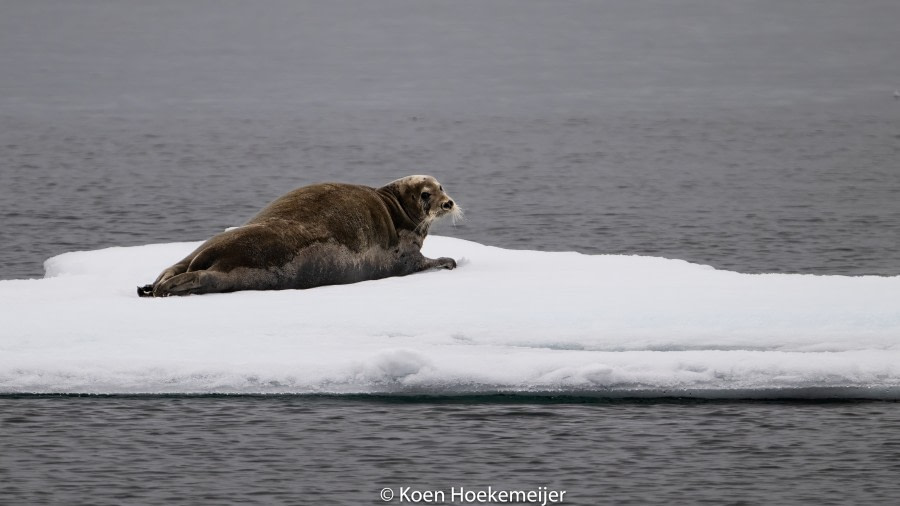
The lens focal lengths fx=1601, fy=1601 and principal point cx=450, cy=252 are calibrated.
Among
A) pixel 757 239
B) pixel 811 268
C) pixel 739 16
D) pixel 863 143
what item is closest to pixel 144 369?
pixel 811 268

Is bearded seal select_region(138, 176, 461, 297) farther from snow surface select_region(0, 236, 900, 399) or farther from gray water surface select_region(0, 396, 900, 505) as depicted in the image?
gray water surface select_region(0, 396, 900, 505)

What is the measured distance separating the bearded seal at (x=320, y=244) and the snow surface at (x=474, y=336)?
171 mm

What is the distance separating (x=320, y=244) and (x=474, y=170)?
38.2 ft

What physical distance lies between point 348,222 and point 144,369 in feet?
7.28

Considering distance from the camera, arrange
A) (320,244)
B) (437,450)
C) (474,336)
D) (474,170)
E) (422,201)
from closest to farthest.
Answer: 1. (437,450)
2. (474,336)
3. (320,244)
4. (422,201)
5. (474,170)

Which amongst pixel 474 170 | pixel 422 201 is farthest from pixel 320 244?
pixel 474 170

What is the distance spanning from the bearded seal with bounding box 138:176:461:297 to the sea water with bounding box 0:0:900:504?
156 cm

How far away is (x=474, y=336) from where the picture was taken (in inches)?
288

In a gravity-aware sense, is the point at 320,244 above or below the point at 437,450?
above

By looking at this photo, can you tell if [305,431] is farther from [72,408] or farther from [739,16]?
[739,16]

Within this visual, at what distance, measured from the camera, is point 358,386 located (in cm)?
670

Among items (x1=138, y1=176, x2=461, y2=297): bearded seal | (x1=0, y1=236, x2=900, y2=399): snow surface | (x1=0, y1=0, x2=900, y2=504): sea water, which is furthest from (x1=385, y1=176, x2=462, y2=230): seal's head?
(x1=0, y1=0, x2=900, y2=504): sea water

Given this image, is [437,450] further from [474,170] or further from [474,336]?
[474,170]

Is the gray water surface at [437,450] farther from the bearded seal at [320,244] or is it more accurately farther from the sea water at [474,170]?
the bearded seal at [320,244]
